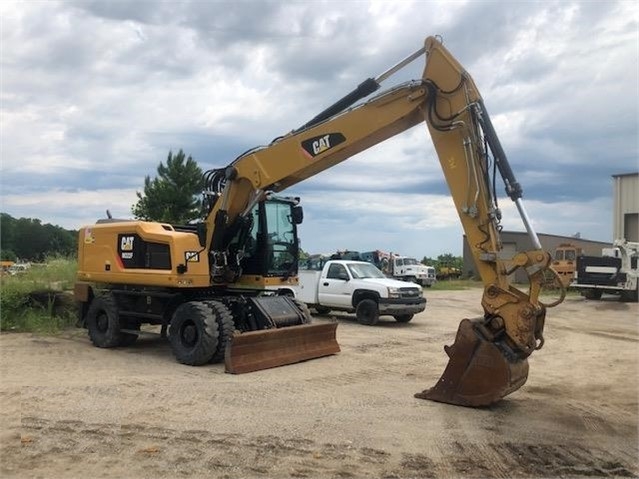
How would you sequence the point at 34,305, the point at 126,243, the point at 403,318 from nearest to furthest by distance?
1. the point at 126,243
2. the point at 34,305
3. the point at 403,318

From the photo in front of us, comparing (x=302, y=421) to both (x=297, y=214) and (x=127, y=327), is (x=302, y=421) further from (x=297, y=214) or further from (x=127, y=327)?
(x=127, y=327)

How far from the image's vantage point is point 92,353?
1234 centimetres

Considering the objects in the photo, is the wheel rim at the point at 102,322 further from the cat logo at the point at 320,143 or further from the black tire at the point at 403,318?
the black tire at the point at 403,318

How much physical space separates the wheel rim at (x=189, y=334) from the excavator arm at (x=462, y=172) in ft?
8.49

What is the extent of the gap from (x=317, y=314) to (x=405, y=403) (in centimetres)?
1204

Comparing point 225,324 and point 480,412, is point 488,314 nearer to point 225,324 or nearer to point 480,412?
point 480,412

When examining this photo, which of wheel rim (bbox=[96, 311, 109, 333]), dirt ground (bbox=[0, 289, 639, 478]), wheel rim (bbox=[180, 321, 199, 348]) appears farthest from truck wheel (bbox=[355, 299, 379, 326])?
wheel rim (bbox=[180, 321, 199, 348])

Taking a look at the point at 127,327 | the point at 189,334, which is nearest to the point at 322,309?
the point at 127,327

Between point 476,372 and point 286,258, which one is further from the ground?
point 286,258

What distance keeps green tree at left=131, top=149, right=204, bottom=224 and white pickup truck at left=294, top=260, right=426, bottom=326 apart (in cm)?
1959

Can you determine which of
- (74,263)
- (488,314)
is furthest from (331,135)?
(74,263)

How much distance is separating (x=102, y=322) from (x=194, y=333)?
3214 mm

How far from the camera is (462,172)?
8.80 meters

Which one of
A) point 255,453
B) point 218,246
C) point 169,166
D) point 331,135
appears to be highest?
point 169,166
